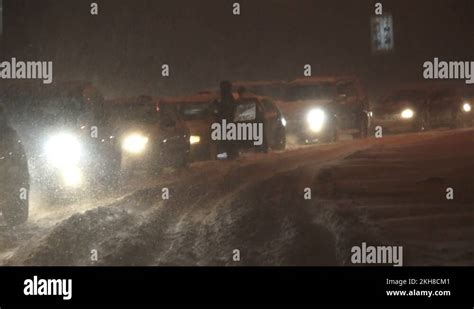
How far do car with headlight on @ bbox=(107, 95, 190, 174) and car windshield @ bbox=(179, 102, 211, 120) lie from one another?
1.38m

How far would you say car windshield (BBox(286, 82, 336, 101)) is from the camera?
21500mm

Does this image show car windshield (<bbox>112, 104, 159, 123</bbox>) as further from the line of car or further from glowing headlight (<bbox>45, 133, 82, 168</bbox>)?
glowing headlight (<bbox>45, 133, 82, 168</bbox>)

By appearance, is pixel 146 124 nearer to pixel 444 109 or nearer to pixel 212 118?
pixel 212 118

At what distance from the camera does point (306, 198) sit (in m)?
10.6

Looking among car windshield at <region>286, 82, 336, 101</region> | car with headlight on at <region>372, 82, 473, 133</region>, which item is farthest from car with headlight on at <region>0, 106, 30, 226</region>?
car with headlight on at <region>372, 82, 473, 133</region>

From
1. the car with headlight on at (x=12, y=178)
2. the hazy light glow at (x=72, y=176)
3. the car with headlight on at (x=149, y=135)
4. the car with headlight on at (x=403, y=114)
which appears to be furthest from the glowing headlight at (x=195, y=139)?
the car with headlight on at (x=403, y=114)

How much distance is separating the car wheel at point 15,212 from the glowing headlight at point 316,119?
1127cm

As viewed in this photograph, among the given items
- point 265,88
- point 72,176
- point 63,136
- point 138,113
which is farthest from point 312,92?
point 63,136

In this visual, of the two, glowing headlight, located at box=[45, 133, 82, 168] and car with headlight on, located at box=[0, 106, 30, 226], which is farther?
glowing headlight, located at box=[45, 133, 82, 168]

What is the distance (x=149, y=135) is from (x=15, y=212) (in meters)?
5.32

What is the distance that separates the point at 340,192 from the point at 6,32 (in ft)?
54.2

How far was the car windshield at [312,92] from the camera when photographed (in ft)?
70.5

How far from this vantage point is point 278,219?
32.0 feet
